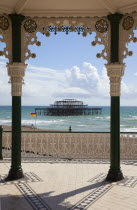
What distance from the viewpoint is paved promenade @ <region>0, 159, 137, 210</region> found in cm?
423

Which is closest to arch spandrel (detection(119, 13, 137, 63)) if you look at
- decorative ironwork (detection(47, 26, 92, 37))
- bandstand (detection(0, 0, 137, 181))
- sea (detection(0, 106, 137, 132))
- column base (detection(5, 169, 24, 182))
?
bandstand (detection(0, 0, 137, 181))

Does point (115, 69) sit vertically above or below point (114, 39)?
below

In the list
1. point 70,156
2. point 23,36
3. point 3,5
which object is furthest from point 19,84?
point 70,156

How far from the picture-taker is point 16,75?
546 centimetres

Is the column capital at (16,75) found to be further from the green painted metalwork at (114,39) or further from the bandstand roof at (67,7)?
the green painted metalwork at (114,39)

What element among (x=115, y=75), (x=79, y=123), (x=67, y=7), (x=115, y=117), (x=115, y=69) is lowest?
(x=79, y=123)

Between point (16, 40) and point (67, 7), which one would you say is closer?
point (67, 7)

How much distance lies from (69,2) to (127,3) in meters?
1.07

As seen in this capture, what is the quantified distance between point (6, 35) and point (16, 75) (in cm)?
A: 84

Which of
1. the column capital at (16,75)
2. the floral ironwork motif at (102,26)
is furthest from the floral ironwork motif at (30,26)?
the floral ironwork motif at (102,26)

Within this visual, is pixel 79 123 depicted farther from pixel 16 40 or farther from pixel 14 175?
pixel 16 40

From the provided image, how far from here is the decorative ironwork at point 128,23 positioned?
17.5 ft

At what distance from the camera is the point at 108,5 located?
5.07 m

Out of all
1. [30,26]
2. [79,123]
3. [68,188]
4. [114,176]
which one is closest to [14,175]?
[68,188]
